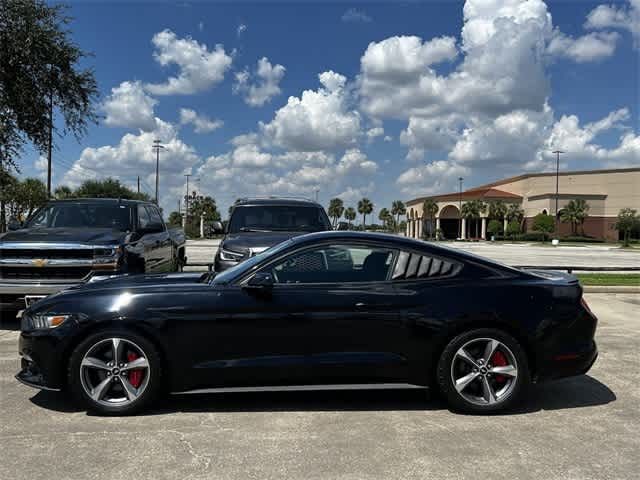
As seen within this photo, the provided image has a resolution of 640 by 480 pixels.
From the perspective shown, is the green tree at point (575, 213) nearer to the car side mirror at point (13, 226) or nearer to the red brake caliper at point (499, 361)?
the car side mirror at point (13, 226)

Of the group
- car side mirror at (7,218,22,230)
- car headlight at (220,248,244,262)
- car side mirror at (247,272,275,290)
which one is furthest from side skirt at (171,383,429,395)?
car side mirror at (7,218,22,230)

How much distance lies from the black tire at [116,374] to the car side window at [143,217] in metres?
5.15

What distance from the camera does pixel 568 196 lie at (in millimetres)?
92812

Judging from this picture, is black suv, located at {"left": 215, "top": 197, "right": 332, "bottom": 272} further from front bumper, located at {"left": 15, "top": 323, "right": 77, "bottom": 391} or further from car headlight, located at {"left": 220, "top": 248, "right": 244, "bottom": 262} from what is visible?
front bumper, located at {"left": 15, "top": 323, "right": 77, "bottom": 391}

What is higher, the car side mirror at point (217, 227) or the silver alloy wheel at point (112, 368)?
the car side mirror at point (217, 227)

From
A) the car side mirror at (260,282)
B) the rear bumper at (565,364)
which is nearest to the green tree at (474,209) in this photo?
the rear bumper at (565,364)

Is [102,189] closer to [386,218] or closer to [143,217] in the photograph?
[143,217]

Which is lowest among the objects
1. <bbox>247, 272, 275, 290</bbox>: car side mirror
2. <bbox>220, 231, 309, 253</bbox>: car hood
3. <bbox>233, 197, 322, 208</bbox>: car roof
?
<bbox>247, 272, 275, 290</bbox>: car side mirror

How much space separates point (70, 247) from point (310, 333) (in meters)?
4.70

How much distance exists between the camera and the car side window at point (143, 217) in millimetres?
9555

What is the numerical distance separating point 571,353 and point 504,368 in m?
0.61

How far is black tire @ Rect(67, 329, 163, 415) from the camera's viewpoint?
4379 mm

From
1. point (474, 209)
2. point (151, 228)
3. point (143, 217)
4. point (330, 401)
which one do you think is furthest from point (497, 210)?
point (330, 401)

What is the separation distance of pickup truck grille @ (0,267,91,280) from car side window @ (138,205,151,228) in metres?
1.82
